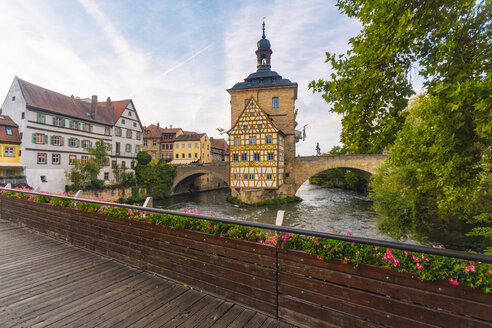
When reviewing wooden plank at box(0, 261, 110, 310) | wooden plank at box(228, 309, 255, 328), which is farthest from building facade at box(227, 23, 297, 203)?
wooden plank at box(228, 309, 255, 328)

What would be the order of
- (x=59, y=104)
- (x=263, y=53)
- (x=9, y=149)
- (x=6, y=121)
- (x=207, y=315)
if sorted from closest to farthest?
(x=207, y=315)
(x=9, y=149)
(x=6, y=121)
(x=59, y=104)
(x=263, y=53)

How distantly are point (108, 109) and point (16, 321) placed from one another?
32.3 m

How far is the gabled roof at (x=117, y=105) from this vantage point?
2971cm

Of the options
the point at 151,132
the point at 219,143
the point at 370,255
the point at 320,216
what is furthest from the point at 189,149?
the point at 370,255

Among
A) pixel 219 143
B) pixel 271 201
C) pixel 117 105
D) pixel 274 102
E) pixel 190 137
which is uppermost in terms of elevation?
pixel 117 105

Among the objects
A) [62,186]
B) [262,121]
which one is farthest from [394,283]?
[62,186]

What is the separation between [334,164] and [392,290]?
25.4 metres

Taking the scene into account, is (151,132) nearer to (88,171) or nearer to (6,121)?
(88,171)

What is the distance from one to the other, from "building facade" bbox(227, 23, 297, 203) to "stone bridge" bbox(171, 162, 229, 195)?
3925 millimetres

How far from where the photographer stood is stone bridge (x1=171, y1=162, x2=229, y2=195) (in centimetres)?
2991

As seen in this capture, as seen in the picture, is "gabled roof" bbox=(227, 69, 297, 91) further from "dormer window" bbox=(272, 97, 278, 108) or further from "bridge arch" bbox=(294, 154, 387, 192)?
"bridge arch" bbox=(294, 154, 387, 192)

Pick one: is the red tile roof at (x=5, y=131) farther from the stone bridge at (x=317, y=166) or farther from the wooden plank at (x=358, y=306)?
the wooden plank at (x=358, y=306)

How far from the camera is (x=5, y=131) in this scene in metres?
20.4

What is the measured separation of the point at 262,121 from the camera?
79.7 feet
